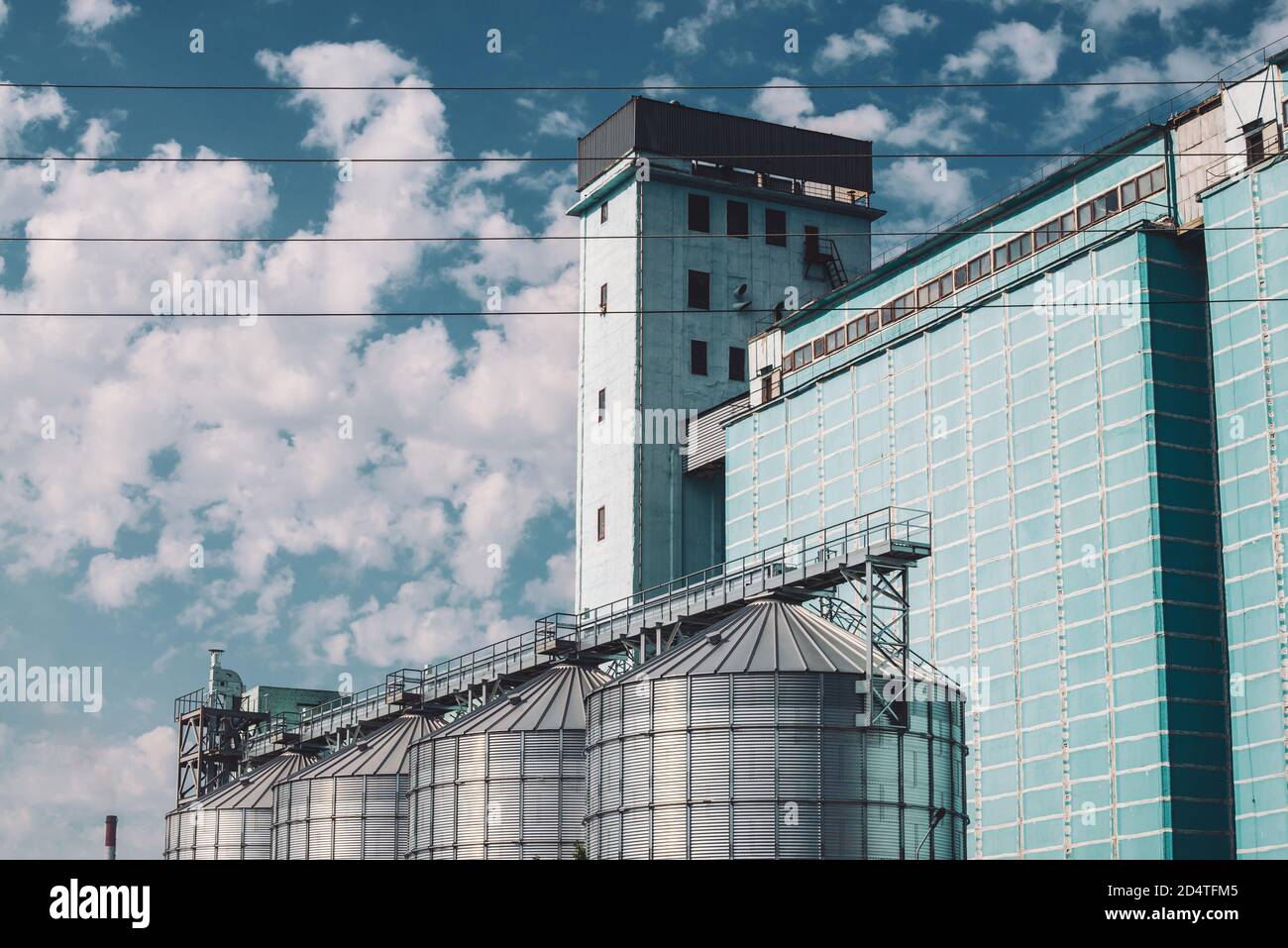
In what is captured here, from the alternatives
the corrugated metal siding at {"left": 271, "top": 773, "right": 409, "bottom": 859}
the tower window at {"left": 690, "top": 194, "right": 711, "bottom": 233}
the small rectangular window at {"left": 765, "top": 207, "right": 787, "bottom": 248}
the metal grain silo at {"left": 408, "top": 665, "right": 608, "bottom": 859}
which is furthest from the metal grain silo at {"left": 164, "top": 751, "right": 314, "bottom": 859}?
the small rectangular window at {"left": 765, "top": 207, "right": 787, "bottom": 248}

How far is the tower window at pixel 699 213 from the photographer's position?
105062 mm

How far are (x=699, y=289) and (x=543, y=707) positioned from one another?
4753 cm

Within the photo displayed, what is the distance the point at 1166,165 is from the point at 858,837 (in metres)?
36.6

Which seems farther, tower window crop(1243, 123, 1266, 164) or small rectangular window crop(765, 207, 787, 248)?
small rectangular window crop(765, 207, 787, 248)

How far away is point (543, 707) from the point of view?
202 ft

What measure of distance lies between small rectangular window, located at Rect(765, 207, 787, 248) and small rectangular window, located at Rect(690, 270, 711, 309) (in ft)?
16.1

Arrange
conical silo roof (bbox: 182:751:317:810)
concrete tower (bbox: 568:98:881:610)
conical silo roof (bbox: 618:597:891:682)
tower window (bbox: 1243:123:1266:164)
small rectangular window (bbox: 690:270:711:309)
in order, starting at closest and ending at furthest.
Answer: conical silo roof (bbox: 618:597:891:682) → tower window (bbox: 1243:123:1266:164) → conical silo roof (bbox: 182:751:317:810) → concrete tower (bbox: 568:98:881:610) → small rectangular window (bbox: 690:270:711:309)

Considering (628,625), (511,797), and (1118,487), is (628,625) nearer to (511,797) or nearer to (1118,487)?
(511,797)

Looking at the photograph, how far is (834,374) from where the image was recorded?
89.0 meters

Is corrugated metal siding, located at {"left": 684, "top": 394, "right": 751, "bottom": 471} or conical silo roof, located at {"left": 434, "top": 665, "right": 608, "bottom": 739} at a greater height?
corrugated metal siding, located at {"left": 684, "top": 394, "right": 751, "bottom": 471}

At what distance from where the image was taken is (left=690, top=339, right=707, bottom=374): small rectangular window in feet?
339

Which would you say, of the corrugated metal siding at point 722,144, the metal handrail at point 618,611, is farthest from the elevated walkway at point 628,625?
the corrugated metal siding at point 722,144

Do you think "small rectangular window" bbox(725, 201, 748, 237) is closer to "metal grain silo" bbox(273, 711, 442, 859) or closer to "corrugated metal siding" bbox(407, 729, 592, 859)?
"metal grain silo" bbox(273, 711, 442, 859)
